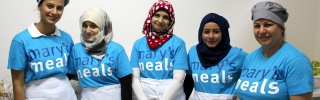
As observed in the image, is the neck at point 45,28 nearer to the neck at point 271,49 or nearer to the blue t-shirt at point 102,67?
the blue t-shirt at point 102,67

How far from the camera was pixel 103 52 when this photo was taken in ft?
5.24

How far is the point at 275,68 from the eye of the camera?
1.22 metres

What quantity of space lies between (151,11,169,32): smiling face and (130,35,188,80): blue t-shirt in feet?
0.34

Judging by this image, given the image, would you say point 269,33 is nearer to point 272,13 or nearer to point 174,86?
point 272,13

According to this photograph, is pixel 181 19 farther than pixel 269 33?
Yes

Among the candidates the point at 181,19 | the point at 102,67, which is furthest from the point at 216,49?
the point at 181,19

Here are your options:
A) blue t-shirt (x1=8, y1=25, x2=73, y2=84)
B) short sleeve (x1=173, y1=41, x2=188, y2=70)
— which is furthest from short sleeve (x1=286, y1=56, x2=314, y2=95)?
blue t-shirt (x1=8, y1=25, x2=73, y2=84)

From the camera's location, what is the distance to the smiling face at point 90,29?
1570 millimetres

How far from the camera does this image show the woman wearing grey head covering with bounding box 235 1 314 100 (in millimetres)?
1145

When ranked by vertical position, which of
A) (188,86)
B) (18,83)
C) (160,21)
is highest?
(160,21)

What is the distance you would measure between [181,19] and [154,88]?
88 cm

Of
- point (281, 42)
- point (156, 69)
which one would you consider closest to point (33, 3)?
point (156, 69)

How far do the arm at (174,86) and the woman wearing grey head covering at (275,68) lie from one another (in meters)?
0.41

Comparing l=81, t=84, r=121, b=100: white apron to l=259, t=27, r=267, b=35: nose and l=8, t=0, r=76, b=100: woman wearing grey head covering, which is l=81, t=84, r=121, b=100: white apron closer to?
l=8, t=0, r=76, b=100: woman wearing grey head covering
